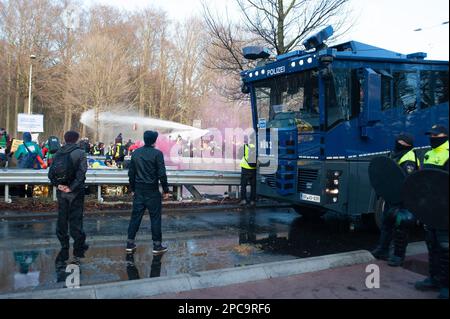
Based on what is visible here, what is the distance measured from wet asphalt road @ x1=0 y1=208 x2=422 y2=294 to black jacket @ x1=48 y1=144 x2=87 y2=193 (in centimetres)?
105

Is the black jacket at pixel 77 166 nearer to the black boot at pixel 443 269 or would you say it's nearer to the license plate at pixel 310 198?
the license plate at pixel 310 198

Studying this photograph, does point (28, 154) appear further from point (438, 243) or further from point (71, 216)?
point (438, 243)

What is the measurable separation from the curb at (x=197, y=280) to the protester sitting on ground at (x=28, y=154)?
25.1ft

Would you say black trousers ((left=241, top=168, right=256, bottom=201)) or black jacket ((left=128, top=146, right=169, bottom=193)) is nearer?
black jacket ((left=128, top=146, right=169, bottom=193))

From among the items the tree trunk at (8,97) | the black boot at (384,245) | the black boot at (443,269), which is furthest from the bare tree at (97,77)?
the black boot at (443,269)

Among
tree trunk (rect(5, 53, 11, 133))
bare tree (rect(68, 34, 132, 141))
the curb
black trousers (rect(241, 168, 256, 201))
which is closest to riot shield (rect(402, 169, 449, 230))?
the curb

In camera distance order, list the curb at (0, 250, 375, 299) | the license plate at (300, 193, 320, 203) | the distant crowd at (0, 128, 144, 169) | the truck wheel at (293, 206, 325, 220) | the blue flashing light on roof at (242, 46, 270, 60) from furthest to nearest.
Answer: the distant crowd at (0, 128, 144, 169)
the truck wheel at (293, 206, 325, 220)
the blue flashing light on roof at (242, 46, 270, 60)
the license plate at (300, 193, 320, 203)
the curb at (0, 250, 375, 299)

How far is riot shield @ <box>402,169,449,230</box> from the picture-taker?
4086mm

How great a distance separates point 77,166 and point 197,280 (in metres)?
2.66

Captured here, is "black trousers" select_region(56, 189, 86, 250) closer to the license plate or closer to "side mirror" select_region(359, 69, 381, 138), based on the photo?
the license plate

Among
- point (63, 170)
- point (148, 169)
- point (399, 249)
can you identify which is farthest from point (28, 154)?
point (399, 249)

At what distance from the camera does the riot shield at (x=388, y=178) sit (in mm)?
5512

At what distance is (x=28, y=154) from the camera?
11438 millimetres
